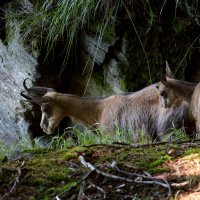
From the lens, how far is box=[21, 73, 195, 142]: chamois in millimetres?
4137

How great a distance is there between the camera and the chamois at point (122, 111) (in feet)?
13.6

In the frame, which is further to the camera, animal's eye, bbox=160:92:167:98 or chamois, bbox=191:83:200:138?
animal's eye, bbox=160:92:167:98

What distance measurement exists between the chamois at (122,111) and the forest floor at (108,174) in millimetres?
1511

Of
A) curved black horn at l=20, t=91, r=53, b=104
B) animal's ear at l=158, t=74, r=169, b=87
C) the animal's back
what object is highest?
animal's ear at l=158, t=74, r=169, b=87

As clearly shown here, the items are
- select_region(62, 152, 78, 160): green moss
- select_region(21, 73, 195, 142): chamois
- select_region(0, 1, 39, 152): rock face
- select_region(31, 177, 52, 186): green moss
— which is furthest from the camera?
select_region(0, 1, 39, 152): rock face

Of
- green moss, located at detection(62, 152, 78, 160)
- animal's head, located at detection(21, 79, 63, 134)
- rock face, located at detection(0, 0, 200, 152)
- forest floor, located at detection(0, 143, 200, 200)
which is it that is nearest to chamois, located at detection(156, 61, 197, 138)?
rock face, located at detection(0, 0, 200, 152)

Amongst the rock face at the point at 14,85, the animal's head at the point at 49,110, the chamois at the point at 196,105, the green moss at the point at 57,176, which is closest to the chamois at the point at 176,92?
the chamois at the point at 196,105

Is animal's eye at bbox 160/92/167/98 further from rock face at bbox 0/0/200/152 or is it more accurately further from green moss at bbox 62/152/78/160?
green moss at bbox 62/152/78/160

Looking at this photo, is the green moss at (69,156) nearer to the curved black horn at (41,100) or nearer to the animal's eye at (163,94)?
the animal's eye at (163,94)

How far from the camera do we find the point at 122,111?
15.1ft

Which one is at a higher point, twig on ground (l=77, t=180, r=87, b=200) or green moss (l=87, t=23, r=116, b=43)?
green moss (l=87, t=23, r=116, b=43)

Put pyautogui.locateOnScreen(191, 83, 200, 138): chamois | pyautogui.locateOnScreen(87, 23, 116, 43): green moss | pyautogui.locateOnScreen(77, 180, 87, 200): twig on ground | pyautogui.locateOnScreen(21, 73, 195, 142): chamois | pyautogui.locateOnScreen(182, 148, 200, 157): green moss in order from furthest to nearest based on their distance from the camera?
pyautogui.locateOnScreen(87, 23, 116, 43): green moss
pyautogui.locateOnScreen(21, 73, 195, 142): chamois
pyautogui.locateOnScreen(191, 83, 200, 138): chamois
pyautogui.locateOnScreen(182, 148, 200, 157): green moss
pyautogui.locateOnScreen(77, 180, 87, 200): twig on ground

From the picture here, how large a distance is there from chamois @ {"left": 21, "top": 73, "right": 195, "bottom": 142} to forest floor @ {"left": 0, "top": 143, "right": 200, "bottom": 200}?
151cm

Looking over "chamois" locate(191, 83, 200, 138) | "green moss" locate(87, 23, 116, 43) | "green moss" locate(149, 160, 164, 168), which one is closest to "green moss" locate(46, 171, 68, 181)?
→ "green moss" locate(149, 160, 164, 168)
